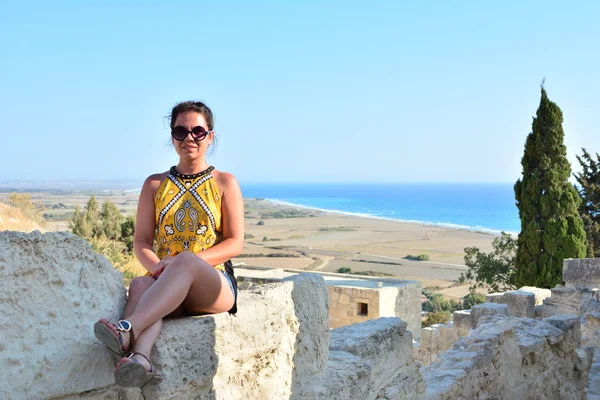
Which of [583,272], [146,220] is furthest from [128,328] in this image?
[583,272]

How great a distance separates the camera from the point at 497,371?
5047 mm

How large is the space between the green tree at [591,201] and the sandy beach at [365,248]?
991 centimetres

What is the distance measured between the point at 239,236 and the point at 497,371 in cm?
337

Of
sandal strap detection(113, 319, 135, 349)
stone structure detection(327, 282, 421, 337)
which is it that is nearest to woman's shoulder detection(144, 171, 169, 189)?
sandal strap detection(113, 319, 135, 349)

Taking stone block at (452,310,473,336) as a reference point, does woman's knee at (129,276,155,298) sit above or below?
above

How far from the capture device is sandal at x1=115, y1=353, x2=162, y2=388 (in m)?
1.86

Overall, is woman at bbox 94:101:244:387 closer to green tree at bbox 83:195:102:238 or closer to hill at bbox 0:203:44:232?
hill at bbox 0:203:44:232

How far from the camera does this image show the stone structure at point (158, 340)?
183cm

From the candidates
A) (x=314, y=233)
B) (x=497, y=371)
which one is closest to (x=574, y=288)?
(x=497, y=371)

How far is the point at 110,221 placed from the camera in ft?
69.5

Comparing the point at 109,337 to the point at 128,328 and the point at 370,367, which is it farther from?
the point at 370,367

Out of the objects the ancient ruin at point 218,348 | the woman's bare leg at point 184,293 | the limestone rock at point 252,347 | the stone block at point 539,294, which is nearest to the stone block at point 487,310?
the stone block at point 539,294

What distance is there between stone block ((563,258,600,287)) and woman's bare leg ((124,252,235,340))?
9932mm

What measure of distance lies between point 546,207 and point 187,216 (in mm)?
16688
